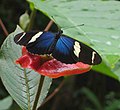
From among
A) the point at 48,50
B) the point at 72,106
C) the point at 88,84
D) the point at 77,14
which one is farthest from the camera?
the point at 88,84

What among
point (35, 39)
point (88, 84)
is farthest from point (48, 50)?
point (88, 84)

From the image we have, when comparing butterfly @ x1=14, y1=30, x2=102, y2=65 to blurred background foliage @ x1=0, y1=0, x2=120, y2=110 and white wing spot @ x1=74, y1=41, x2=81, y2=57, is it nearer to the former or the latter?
white wing spot @ x1=74, y1=41, x2=81, y2=57

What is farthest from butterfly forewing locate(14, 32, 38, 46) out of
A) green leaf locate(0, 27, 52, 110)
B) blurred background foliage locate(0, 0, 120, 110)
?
blurred background foliage locate(0, 0, 120, 110)

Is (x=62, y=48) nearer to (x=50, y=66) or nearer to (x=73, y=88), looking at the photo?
(x=50, y=66)

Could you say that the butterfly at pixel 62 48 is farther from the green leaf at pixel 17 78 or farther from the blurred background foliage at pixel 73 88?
the blurred background foliage at pixel 73 88

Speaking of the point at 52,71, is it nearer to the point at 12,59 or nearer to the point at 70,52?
the point at 70,52

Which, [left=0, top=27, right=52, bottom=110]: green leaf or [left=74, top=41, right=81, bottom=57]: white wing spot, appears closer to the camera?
[left=74, top=41, right=81, bottom=57]: white wing spot

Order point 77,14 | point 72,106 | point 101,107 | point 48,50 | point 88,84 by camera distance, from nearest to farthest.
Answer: point 48,50 → point 77,14 → point 101,107 → point 72,106 → point 88,84
